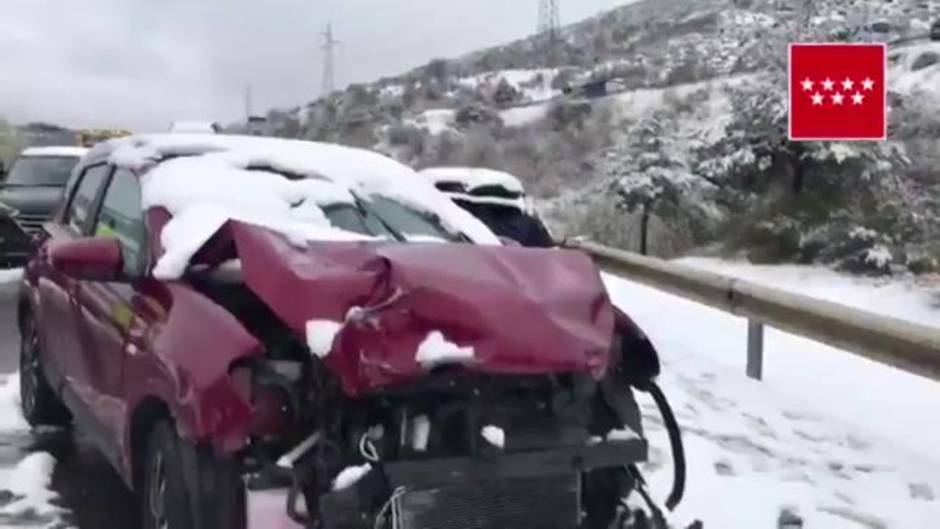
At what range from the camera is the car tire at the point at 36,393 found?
7088 millimetres

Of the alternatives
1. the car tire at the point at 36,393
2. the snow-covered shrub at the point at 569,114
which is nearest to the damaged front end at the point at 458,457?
the car tire at the point at 36,393

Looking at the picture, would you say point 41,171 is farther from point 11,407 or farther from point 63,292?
point 63,292

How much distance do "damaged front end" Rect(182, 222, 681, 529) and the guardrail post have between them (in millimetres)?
4206

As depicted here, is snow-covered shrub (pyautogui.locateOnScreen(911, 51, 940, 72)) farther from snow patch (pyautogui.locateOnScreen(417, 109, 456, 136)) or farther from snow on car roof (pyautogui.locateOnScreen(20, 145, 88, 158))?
snow on car roof (pyautogui.locateOnScreen(20, 145, 88, 158))

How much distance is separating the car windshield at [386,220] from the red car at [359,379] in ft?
1.04

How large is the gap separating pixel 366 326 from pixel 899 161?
16456 millimetres

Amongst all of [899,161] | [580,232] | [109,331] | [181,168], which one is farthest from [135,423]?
[580,232]

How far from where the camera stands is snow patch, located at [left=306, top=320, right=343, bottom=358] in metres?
3.92

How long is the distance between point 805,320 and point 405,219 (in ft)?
9.59

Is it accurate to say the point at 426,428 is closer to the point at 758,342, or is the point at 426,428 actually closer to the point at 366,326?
the point at 366,326

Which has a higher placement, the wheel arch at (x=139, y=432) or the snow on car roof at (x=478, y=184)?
the snow on car roof at (x=478, y=184)

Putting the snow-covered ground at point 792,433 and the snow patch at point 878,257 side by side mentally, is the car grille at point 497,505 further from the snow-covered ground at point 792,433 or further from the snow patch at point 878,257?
the snow patch at point 878,257

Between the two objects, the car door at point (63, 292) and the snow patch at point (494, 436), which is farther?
the car door at point (63, 292)

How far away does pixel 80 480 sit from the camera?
6234mm
